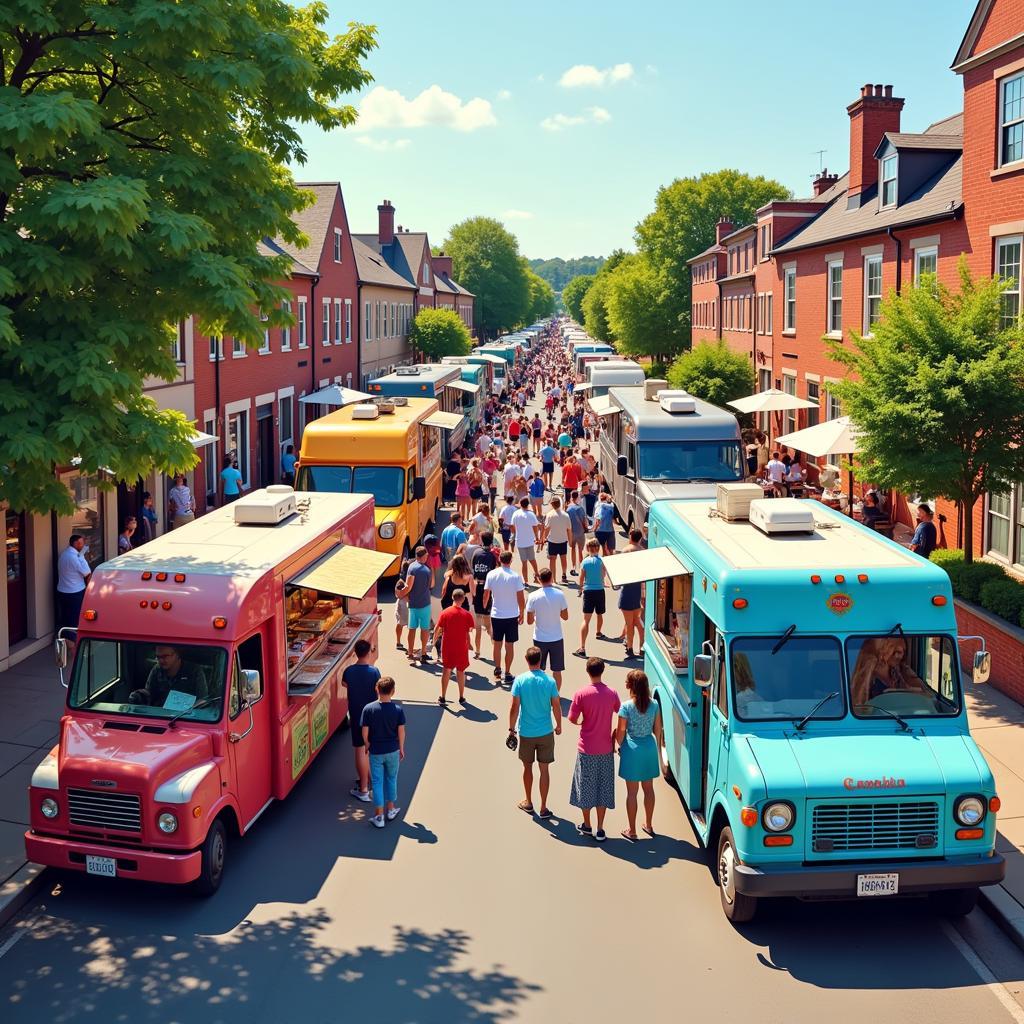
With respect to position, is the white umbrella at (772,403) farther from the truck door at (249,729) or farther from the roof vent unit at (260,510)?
the truck door at (249,729)

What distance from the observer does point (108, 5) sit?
973cm

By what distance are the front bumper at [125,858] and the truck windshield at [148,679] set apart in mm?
1094

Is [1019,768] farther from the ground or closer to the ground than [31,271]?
closer to the ground

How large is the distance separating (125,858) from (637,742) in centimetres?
437

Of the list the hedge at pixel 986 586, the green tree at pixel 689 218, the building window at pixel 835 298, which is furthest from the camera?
the green tree at pixel 689 218

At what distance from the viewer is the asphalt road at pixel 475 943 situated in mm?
7074

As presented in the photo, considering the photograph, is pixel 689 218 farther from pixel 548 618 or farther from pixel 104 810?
pixel 104 810

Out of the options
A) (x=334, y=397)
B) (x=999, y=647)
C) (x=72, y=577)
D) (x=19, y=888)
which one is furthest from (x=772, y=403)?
(x=19, y=888)

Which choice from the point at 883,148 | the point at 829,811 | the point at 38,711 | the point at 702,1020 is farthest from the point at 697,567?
the point at 883,148

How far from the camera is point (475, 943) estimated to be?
7895mm

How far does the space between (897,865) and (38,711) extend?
1020 centimetres

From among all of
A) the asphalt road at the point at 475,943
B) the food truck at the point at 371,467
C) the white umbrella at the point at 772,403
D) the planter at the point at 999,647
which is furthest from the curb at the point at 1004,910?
the white umbrella at the point at 772,403

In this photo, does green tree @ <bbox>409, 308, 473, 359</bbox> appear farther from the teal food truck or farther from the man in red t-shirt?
the teal food truck

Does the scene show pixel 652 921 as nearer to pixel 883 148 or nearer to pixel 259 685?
pixel 259 685
